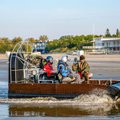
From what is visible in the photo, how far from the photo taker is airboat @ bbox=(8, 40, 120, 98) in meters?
18.1

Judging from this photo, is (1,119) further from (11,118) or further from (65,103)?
(65,103)

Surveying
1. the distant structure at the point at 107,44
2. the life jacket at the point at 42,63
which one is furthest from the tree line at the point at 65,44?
the life jacket at the point at 42,63

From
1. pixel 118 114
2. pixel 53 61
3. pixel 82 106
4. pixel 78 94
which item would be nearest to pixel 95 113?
pixel 118 114

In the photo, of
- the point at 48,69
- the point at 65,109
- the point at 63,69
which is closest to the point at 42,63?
the point at 48,69

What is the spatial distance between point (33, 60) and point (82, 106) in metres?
4.27

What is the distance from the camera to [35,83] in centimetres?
1897

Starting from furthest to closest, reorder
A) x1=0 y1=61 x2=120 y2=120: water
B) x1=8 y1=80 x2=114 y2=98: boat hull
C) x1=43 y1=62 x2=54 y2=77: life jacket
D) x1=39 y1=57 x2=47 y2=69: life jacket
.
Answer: x1=39 y1=57 x2=47 y2=69: life jacket → x1=43 y1=62 x2=54 y2=77: life jacket → x1=8 y1=80 x2=114 y2=98: boat hull → x1=0 y1=61 x2=120 y2=120: water

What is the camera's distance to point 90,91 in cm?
1794

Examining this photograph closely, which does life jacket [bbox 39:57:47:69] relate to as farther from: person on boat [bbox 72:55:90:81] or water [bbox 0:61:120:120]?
water [bbox 0:61:120:120]

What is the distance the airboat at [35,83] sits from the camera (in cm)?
1808

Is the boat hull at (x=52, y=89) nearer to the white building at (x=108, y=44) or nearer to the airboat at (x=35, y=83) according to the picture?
the airboat at (x=35, y=83)

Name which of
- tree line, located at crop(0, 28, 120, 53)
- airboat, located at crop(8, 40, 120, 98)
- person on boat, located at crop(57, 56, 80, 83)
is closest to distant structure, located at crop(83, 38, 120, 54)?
tree line, located at crop(0, 28, 120, 53)

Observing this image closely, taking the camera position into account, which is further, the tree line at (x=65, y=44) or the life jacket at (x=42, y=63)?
the tree line at (x=65, y=44)

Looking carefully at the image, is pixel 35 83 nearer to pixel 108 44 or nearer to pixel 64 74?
pixel 64 74
